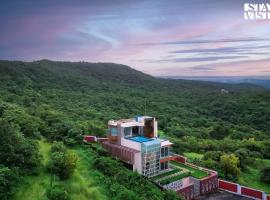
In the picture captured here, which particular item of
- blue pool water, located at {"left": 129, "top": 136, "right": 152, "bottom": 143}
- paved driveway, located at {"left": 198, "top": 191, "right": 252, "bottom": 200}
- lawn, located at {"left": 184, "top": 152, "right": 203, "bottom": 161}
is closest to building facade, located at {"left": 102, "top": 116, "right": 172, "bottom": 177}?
blue pool water, located at {"left": 129, "top": 136, "right": 152, "bottom": 143}

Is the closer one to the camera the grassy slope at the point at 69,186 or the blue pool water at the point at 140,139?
the grassy slope at the point at 69,186

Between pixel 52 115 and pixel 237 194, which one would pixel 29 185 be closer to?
pixel 52 115

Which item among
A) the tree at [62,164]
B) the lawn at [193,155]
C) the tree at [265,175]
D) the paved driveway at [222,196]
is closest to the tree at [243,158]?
the tree at [265,175]

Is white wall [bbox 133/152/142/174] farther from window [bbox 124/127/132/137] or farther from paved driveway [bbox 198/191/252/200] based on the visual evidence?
paved driveway [bbox 198/191/252/200]

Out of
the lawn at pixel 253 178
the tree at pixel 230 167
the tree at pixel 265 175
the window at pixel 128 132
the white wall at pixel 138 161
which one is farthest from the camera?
the tree at pixel 265 175

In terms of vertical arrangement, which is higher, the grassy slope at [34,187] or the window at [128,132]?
the window at [128,132]

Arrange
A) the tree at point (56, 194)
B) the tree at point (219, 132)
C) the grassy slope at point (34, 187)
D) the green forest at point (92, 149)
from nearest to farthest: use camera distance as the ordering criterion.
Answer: the tree at point (56, 194), the grassy slope at point (34, 187), the green forest at point (92, 149), the tree at point (219, 132)

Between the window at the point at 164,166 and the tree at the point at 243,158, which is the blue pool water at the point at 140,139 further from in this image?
the tree at the point at 243,158

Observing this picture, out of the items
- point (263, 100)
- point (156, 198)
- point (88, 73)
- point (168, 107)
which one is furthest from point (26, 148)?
point (88, 73)
